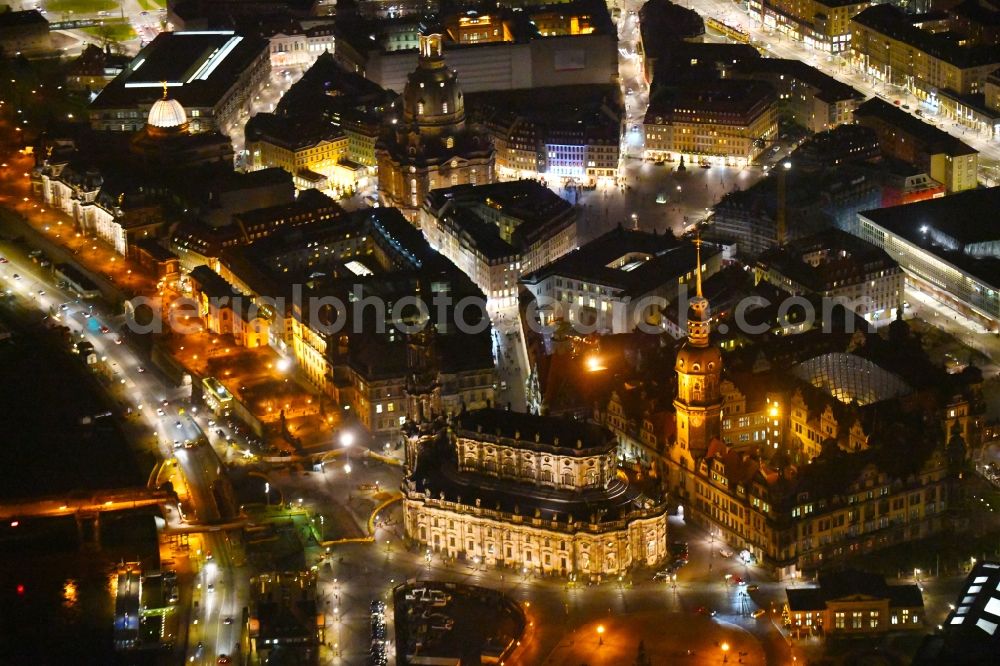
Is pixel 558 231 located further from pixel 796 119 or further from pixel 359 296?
pixel 796 119

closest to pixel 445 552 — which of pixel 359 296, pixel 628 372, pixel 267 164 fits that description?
pixel 628 372

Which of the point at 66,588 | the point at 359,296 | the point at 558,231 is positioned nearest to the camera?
the point at 66,588

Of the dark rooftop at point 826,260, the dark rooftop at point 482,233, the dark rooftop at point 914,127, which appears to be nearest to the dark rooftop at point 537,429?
the dark rooftop at point 826,260

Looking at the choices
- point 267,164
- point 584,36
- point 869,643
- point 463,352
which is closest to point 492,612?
point 869,643

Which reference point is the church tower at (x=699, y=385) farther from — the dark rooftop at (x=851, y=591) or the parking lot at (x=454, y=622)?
the parking lot at (x=454, y=622)

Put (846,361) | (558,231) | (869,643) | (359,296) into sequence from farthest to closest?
(558,231)
(359,296)
(846,361)
(869,643)

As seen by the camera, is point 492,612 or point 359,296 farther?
point 359,296

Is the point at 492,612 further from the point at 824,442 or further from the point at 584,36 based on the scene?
the point at 584,36
